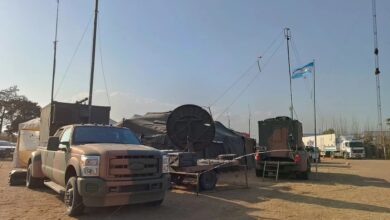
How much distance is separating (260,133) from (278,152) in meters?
1.71

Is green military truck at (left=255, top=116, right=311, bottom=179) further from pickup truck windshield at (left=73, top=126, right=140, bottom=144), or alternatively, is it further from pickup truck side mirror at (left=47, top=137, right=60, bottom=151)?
pickup truck side mirror at (left=47, top=137, right=60, bottom=151)

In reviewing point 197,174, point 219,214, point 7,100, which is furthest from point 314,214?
point 7,100

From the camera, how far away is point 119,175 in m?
9.38

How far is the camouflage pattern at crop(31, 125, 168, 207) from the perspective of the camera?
30.0ft

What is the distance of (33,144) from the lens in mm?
21375

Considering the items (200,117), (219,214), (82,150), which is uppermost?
(200,117)

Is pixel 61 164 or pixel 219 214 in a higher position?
pixel 61 164

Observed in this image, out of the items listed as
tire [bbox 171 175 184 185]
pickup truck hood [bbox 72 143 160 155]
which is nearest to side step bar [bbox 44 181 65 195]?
pickup truck hood [bbox 72 143 160 155]

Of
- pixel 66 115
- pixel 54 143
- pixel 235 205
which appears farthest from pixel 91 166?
pixel 66 115

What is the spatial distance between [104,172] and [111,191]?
17.8 inches

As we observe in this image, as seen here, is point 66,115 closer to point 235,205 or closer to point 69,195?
point 69,195

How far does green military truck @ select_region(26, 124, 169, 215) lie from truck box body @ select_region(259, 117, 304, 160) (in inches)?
444

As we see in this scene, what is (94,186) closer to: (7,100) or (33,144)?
(33,144)

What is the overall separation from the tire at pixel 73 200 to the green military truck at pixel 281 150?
37.4 feet
